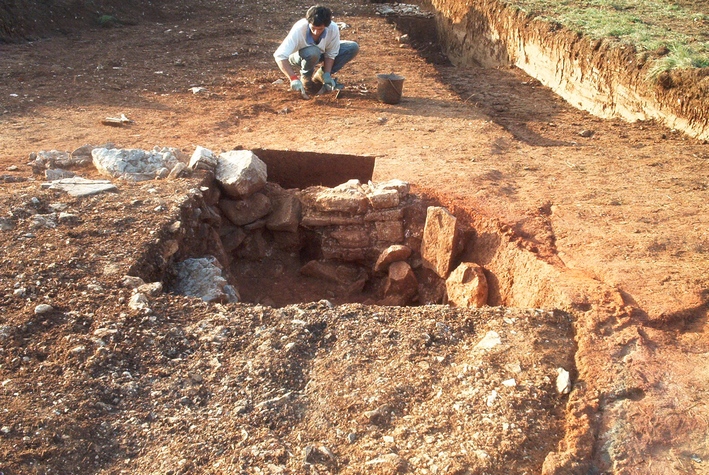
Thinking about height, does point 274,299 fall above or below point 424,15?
below

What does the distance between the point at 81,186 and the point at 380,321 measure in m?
2.44

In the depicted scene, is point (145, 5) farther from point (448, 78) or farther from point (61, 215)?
point (61, 215)

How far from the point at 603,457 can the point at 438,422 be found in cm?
70

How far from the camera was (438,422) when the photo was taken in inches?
105

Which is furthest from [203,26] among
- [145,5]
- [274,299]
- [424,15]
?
[274,299]

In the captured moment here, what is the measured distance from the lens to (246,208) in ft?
16.1

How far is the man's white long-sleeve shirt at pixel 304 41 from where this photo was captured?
7.13 m

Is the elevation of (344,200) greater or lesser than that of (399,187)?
lesser

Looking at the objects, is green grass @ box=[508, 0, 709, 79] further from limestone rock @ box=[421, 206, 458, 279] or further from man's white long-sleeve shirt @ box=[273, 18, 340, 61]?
limestone rock @ box=[421, 206, 458, 279]

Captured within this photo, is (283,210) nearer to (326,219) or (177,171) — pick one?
(326,219)

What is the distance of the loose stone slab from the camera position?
4.27 metres

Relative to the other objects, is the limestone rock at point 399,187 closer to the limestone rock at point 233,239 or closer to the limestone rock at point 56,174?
the limestone rock at point 233,239

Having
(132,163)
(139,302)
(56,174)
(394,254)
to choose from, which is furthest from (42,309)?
(394,254)

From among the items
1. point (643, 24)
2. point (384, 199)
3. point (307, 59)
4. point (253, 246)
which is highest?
point (643, 24)
